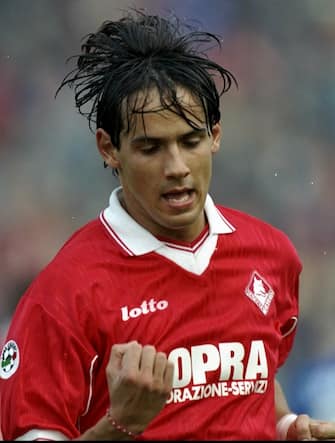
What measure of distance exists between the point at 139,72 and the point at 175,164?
254mm

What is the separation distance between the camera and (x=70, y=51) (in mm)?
5238

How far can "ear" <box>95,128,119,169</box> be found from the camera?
2.69 metres

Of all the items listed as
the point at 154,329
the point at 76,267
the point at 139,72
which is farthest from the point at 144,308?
the point at 139,72

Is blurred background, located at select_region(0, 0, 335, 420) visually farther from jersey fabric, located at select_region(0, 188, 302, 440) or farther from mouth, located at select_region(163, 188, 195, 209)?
mouth, located at select_region(163, 188, 195, 209)

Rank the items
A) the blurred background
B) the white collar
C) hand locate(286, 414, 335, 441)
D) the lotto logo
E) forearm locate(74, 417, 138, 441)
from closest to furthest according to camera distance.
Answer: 1. forearm locate(74, 417, 138, 441)
2. the lotto logo
3. the white collar
4. hand locate(286, 414, 335, 441)
5. the blurred background

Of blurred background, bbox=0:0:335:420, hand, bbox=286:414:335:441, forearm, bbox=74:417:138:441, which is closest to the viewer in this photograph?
forearm, bbox=74:417:138:441

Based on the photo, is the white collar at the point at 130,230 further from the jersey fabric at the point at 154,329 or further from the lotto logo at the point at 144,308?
the lotto logo at the point at 144,308

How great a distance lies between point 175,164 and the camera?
2.53 meters

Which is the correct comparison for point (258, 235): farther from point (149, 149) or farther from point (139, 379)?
point (139, 379)

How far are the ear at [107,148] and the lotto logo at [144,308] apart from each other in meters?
0.33

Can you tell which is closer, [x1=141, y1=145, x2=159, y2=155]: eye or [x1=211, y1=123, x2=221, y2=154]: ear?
[x1=141, y1=145, x2=159, y2=155]: eye

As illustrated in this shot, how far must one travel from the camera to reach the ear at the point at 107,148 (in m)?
2.69

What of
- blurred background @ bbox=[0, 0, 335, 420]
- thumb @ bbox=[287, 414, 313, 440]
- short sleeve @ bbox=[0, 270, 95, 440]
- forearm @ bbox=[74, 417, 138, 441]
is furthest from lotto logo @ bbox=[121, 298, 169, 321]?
blurred background @ bbox=[0, 0, 335, 420]

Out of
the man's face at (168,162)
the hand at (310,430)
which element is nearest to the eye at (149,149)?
the man's face at (168,162)
